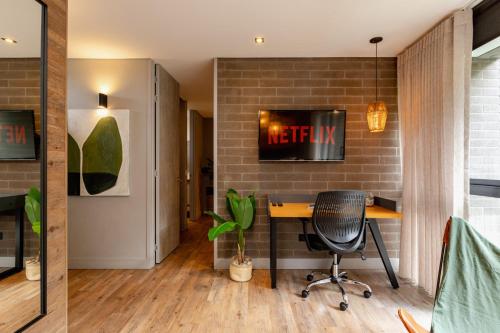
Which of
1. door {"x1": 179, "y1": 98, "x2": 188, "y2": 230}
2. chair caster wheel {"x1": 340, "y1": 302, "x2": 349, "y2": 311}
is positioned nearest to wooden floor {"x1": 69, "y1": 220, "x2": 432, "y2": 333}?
chair caster wheel {"x1": 340, "y1": 302, "x2": 349, "y2": 311}

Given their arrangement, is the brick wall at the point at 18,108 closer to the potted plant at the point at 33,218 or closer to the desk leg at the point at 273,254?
the potted plant at the point at 33,218

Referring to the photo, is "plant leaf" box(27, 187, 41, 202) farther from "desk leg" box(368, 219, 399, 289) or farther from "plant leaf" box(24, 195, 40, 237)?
"desk leg" box(368, 219, 399, 289)

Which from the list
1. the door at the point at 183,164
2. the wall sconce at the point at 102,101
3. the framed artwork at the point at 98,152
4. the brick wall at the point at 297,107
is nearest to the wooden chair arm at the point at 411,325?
the brick wall at the point at 297,107

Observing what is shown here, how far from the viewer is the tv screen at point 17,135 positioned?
4.17 ft

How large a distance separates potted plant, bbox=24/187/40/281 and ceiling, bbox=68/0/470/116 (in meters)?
1.63

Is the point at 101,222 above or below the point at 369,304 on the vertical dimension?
above

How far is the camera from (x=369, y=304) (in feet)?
7.75

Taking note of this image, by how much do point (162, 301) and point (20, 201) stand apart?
1.55 meters

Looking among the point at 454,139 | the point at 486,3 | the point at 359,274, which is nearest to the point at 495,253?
the point at 454,139

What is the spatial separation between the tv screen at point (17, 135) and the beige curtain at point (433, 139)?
305 centimetres

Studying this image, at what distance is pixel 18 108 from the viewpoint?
1324mm

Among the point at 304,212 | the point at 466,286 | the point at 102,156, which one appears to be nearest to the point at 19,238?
the point at 102,156

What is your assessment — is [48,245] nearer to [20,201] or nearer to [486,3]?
[20,201]

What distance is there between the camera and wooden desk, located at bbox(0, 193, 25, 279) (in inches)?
51.5
